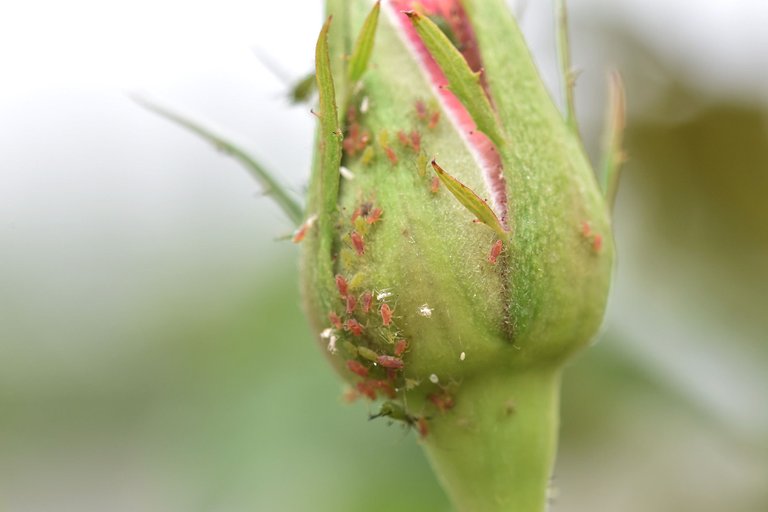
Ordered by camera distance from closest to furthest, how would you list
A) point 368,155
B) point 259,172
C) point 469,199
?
point 469,199 < point 368,155 < point 259,172

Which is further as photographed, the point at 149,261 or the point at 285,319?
the point at 149,261

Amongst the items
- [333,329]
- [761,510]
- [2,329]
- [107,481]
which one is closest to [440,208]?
[333,329]

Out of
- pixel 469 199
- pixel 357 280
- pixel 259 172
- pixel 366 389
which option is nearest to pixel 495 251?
pixel 469 199

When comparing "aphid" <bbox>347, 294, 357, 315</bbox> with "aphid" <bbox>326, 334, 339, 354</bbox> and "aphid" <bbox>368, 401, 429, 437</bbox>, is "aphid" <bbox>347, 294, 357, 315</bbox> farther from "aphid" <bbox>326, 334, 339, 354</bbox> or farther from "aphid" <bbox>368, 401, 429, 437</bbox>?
"aphid" <bbox>368, 401, 429, 437</bbox>

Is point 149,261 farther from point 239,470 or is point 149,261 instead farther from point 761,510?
point 761,510

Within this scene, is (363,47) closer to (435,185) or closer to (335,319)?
(435,185)

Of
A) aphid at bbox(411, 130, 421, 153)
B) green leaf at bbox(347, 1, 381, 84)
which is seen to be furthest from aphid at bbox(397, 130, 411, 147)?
green leaf at bbox(347, 1, 381, 84)

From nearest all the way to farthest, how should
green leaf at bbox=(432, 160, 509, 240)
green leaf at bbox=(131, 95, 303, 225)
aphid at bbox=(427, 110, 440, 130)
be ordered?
green leaf at bbox=(432, 160, 509, 240) < aphid at bbox=(427, 110, 440, 130) < green leaf at bbox=(131, 95, 303, 225)
